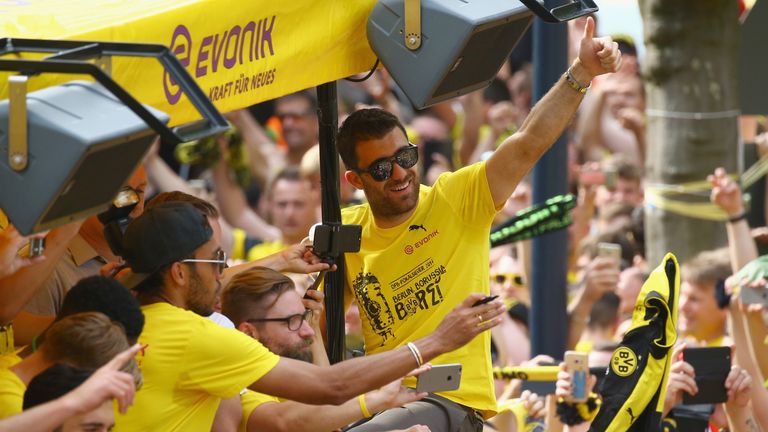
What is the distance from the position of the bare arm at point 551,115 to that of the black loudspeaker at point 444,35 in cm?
15

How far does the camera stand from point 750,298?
6.73m

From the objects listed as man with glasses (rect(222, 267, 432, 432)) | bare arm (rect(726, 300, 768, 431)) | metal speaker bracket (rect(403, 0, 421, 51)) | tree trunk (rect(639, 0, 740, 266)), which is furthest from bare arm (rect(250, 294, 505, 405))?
tree trunk (rect(639, 0, 740, 266))

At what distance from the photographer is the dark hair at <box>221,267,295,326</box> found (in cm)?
504

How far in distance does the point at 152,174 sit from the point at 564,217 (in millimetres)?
3866

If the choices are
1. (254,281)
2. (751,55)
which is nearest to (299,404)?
(254,281)

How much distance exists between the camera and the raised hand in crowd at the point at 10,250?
13.3ft

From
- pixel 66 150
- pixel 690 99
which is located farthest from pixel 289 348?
pixel 690 99

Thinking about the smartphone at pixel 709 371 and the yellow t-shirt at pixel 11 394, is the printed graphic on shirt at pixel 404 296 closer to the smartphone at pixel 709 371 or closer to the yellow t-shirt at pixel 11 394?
the smartphone at pixel 709 371

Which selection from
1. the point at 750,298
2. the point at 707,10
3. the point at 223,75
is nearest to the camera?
the point at 223,75

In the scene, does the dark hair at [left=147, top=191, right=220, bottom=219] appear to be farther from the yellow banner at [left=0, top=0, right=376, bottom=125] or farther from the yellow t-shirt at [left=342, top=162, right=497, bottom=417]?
the yellow t-shirt at [left=342, top=162, right=497, bottom=417]

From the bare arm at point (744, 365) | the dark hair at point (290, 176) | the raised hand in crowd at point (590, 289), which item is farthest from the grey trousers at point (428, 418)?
the dark hair at point (290, 176)

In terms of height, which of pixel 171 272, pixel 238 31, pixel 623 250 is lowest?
pixel 623 250

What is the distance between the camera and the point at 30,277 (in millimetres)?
4410

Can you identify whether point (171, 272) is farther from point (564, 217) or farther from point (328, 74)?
point (564, 217)
